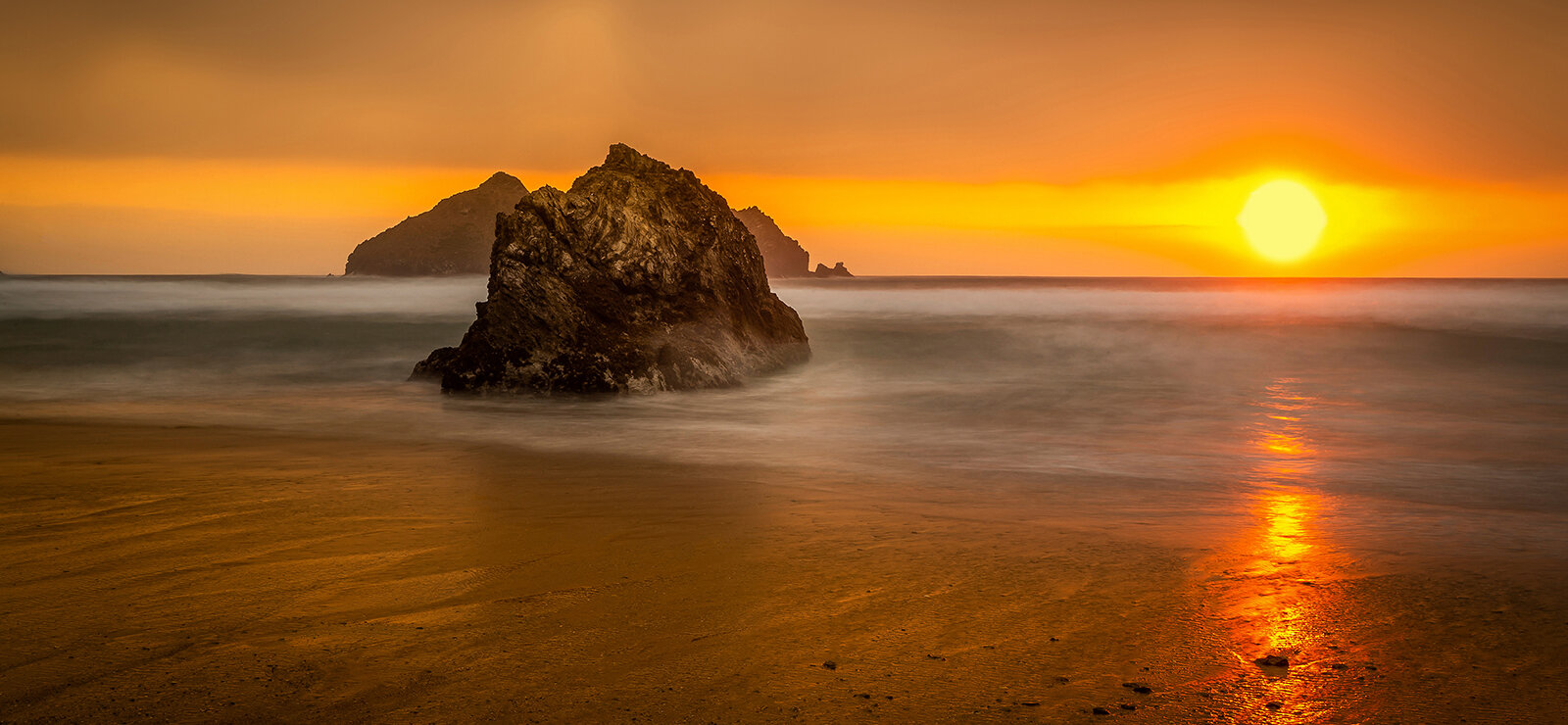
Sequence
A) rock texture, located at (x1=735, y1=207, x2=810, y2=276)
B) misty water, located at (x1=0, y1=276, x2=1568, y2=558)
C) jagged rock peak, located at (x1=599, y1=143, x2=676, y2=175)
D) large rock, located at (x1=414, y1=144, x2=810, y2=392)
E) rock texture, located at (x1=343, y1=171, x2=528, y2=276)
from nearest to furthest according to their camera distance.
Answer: misty water, located at (x1=0, y1=276, x2=1568, y2=558)
large rock, located at (x1=414, y1=144, x2=810, y2=392)
jagged rock peak, located at (x1=599, y1=143, x2=676, y2=175)
rock texture, located at (x1=343, y1=171, x2=528, y2=276)
rock texture, located at (x1=735, y1=207, x2=810, y2=276)

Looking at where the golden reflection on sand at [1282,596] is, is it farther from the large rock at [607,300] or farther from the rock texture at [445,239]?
the rock texture at [445,239]

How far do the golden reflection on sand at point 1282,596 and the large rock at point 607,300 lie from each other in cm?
852

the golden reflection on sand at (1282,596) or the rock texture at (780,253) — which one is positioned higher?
the rock texture at (780,253)

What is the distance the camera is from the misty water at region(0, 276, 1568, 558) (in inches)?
313

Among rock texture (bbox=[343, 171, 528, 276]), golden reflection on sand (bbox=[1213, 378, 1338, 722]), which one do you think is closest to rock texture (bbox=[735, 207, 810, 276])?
rock texture (bbox=[343, 171, 528, 276])

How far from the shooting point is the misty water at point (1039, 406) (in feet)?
26.1

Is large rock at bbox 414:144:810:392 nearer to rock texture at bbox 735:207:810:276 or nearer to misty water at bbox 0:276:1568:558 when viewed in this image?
misty water at bbox 0:276:1568:558

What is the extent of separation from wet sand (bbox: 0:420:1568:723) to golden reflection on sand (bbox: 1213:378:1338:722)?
0.02m

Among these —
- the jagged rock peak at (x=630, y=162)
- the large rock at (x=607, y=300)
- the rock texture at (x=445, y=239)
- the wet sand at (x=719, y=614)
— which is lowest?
the wet sand at (x=719, y=614)

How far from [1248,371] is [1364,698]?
19281 mm

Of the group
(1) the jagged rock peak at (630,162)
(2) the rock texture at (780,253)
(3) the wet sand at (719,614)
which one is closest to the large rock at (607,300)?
(1) the jagged rock peak at (630,162)

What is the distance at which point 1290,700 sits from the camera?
3307 millimetres

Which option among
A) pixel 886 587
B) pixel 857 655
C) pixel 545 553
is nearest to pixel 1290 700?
pixel 857 655

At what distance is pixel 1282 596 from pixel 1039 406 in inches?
386
